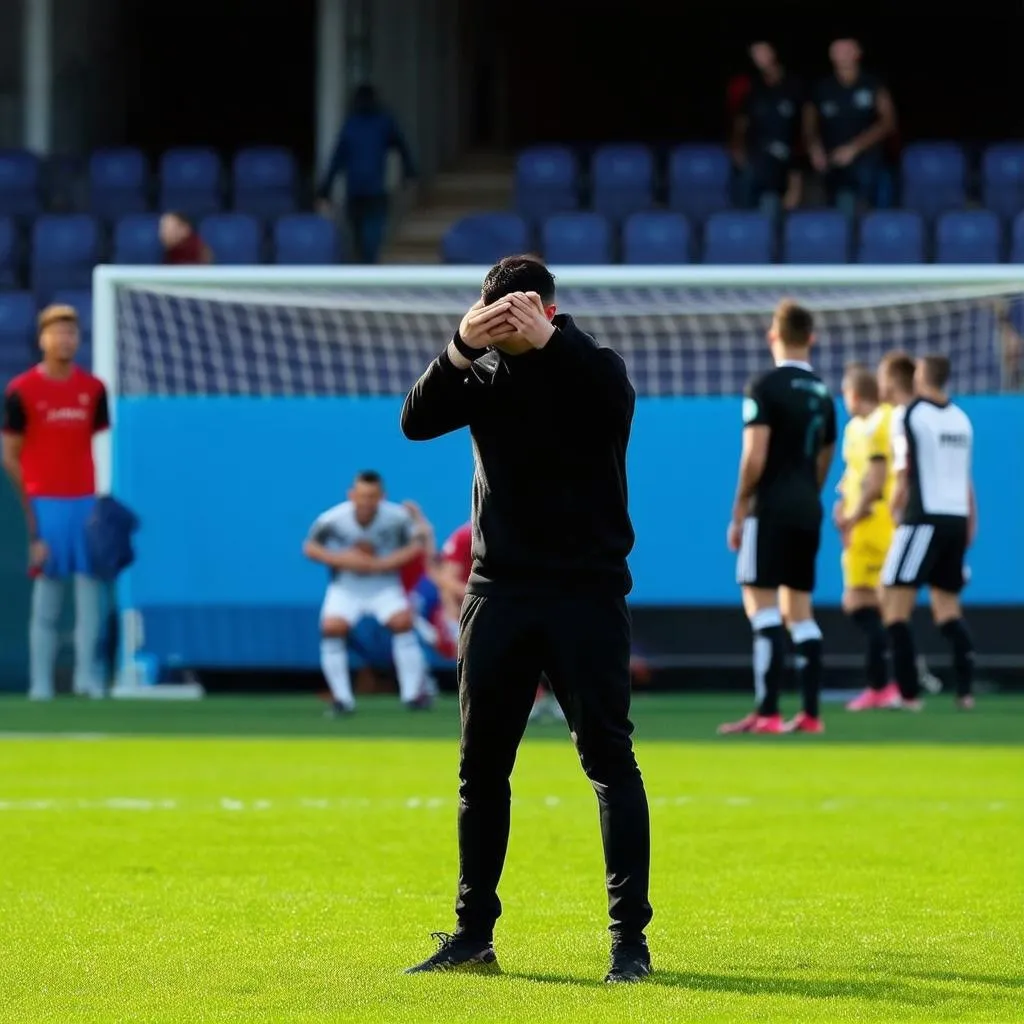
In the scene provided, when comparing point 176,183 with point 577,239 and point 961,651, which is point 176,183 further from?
point 961,651

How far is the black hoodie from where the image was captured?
5.32 meters

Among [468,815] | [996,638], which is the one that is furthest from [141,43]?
[468,815]

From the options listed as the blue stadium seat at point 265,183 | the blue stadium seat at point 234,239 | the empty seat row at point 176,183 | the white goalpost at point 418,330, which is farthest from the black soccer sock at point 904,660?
→ the blue stadium seat at point 265,183

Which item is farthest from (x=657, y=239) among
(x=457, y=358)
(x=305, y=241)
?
(x=457, y=358)

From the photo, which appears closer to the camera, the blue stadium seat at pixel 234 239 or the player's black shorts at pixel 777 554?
the player's black shorts at pixel 777 554

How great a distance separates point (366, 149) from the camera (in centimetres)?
2052

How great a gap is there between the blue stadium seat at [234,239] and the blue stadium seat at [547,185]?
2.66 metres

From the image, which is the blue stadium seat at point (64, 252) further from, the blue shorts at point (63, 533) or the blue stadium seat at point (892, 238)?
the blue stadium seat at point (892, 238)

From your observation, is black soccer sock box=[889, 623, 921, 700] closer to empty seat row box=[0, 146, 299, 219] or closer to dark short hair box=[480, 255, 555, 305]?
dark short hair box=[480, 255, 555, 305]

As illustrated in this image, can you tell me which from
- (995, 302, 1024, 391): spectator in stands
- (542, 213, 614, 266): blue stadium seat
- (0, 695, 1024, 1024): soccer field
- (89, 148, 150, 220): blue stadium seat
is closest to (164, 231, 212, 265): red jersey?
(542, 213, 614, 266): blue stadium seat

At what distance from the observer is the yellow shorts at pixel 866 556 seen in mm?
14422

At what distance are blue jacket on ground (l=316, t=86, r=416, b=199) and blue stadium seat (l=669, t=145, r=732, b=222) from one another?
262cm

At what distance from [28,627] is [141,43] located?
46.3ft

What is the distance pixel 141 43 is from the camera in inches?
1105
